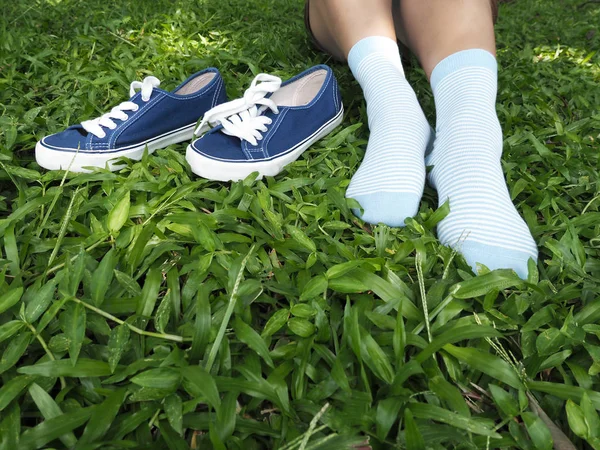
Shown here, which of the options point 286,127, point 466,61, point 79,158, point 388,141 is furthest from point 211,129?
point 466,61

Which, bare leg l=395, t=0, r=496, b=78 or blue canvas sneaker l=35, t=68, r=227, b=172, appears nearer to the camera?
blue canvas sneaker l=35, t=68, r=227, b=172

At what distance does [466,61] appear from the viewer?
1.24 metres

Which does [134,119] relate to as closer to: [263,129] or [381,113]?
[263,129]

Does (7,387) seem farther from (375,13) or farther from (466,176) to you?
(375,13)

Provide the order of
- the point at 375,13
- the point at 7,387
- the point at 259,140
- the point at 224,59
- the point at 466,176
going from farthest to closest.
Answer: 1. the point at 224,59
2. the point at 375,13
3. the point at 259,140
4. the point at 466,176
5. the point at 7,387

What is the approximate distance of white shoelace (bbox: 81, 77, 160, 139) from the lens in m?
1.11

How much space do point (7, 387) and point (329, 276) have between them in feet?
1.65

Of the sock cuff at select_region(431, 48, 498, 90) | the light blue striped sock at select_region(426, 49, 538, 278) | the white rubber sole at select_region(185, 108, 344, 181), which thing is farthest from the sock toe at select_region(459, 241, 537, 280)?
the sock cuff at select_region(431, 48, 498, 90)

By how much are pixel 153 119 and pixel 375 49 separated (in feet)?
2.45

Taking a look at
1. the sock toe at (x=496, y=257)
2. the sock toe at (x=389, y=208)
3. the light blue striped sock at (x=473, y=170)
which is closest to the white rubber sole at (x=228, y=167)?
the sock toe at (x=389, y=208)

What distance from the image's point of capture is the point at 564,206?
1.04m

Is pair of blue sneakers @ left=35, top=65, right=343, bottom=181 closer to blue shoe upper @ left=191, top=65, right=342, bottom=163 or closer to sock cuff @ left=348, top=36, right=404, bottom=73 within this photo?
blue shoe upper @ left=191, top=65, right=342, bottom=163

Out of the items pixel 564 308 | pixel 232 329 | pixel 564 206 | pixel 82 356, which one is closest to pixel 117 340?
pixel 82 356

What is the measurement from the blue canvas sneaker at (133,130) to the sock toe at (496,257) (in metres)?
0.88
